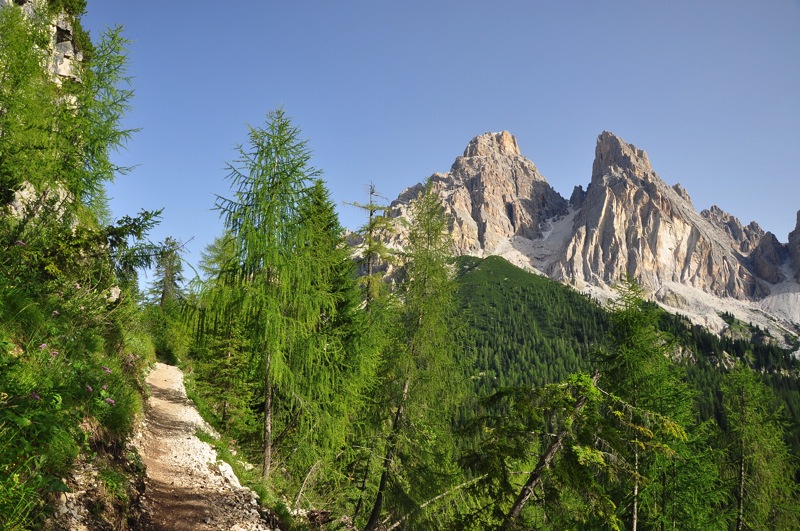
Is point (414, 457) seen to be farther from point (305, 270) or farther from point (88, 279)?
point (88, 279)

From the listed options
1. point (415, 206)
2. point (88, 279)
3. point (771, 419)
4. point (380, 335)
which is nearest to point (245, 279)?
point (88, 279)

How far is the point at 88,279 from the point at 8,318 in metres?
2.58

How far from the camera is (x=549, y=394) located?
21.7 ft

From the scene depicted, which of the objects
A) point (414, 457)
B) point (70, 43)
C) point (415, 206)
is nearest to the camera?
point (414, 457)

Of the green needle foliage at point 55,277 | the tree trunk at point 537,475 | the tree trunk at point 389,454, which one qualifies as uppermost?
the green needle foliage at point 55,277

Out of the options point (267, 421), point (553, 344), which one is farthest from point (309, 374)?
point (553, 344)

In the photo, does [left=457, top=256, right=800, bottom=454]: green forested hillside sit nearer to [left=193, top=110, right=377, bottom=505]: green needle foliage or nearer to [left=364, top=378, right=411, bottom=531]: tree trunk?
[left=364, top=378, right=411, bottom=531]: tree trunk

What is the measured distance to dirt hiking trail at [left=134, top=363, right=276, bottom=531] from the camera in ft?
20.4

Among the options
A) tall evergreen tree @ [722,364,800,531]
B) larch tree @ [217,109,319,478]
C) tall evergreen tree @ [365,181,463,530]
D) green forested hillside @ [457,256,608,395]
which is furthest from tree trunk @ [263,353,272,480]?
green forested hillside @ [457,256,608,395]

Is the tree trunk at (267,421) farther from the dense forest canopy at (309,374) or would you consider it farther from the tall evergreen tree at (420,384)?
the tall evergreen tree at (420,384)

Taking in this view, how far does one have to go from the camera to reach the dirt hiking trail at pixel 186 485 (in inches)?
244

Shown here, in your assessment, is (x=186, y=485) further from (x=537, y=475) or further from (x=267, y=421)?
(x=537, y=475)

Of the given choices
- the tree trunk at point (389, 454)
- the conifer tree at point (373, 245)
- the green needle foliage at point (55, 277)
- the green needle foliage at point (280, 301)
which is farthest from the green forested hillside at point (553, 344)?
the green needle foliage at point (55, 277)

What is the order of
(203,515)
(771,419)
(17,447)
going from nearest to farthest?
(17,447)
(203,515)
(771,419)
